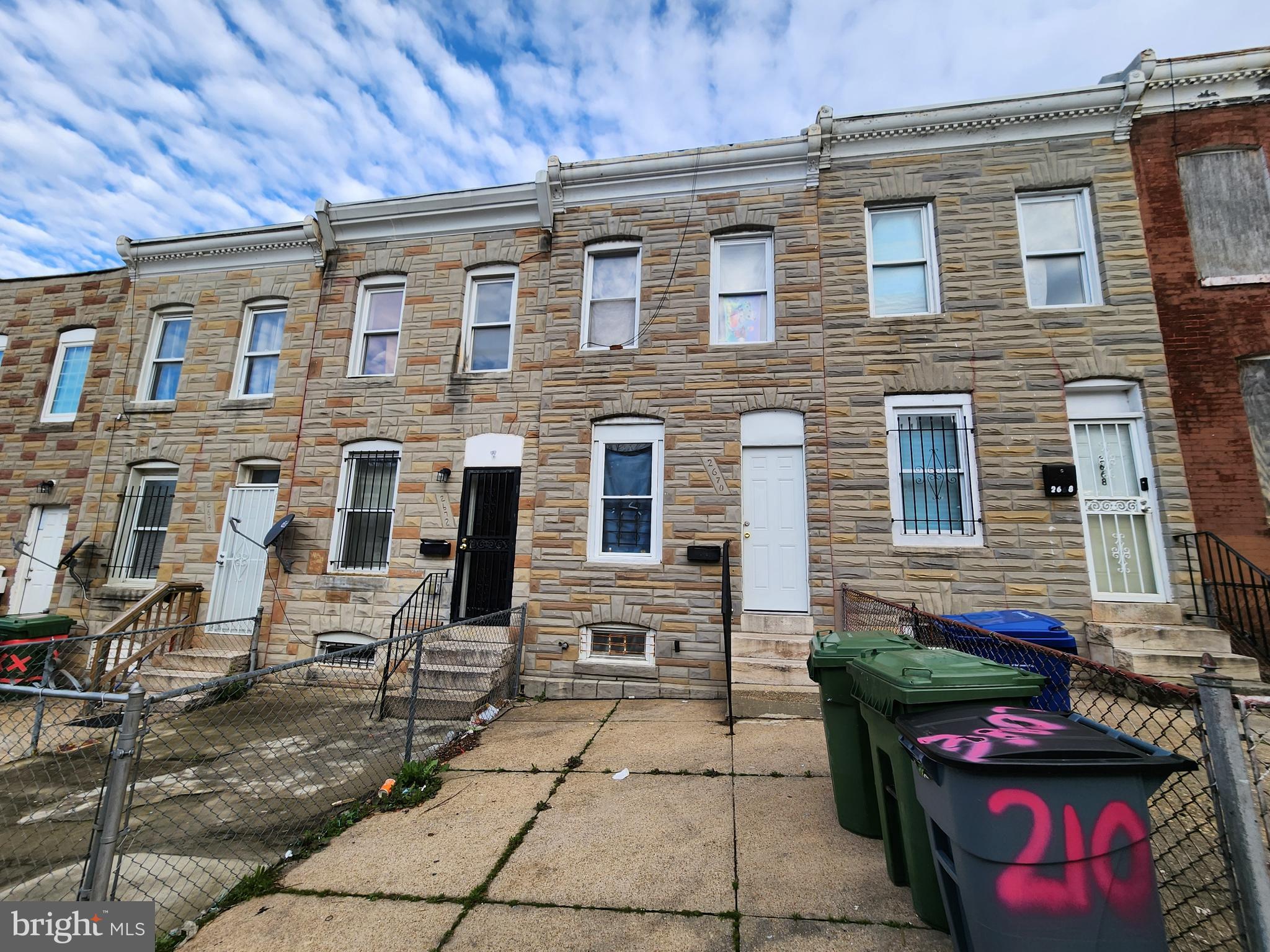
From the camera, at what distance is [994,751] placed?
197 cm

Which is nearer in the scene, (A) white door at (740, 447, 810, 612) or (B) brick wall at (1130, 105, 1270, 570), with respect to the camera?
(B) brick wall at (1130, 105, 1270, 570)

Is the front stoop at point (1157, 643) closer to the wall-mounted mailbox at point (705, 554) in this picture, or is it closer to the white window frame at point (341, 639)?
the wall-mounted mailbox at point (705, 554)

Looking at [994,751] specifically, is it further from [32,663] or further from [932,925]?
[32,663]

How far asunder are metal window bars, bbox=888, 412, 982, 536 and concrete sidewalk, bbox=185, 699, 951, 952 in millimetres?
3742

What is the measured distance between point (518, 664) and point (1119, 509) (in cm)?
783

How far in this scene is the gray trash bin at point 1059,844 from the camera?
1.82m

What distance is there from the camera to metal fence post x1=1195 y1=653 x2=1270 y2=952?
6.15ft

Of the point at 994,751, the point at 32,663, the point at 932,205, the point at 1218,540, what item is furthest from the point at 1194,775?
the point at 32,663

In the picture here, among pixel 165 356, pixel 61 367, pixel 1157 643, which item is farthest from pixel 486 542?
pixel 61 367

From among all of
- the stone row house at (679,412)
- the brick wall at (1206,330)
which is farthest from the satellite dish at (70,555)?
the brick wall at (1206,330)

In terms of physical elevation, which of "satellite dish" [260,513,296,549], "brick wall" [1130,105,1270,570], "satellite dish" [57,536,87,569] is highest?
"brick wall" [1130,105,1270,570]

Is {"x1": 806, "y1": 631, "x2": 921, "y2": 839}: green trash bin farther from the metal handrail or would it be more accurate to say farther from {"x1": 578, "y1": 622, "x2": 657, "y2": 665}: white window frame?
the metal handrail

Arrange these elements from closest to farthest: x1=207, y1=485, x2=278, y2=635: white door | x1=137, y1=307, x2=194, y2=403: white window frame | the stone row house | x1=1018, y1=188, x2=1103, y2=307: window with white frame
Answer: the stone row house → x1=1018, y1=188, x2=1103, y2=307: window with white frame → x1=207, y1=485, x2=278, y2=635: white door → x1=137, y1=307, x2=194, y2=403: white window frame
